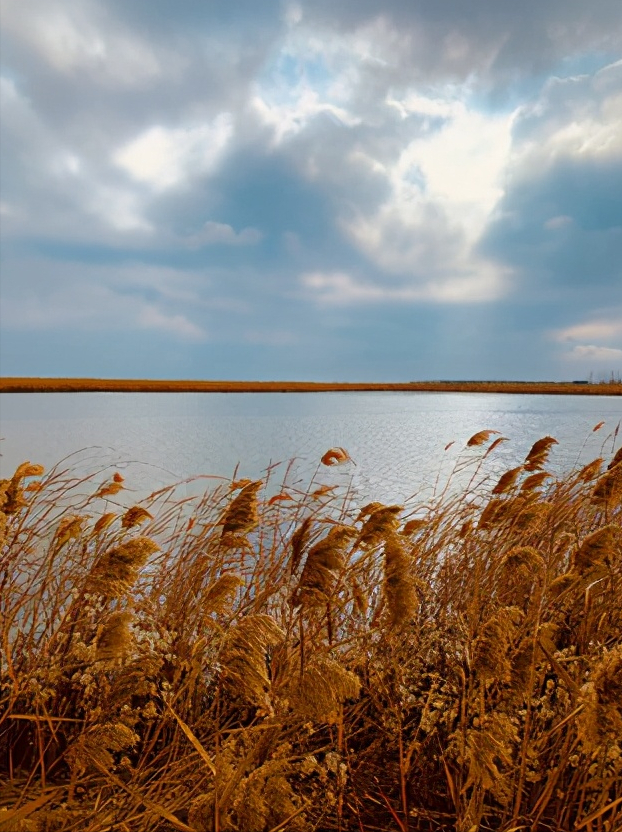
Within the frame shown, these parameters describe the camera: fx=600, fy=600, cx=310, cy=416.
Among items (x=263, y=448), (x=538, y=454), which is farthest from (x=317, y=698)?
(x=263, y=448)

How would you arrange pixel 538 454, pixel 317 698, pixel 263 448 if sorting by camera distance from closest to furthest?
pixel 317 698 → pixel 538 454 → pixel 263 448

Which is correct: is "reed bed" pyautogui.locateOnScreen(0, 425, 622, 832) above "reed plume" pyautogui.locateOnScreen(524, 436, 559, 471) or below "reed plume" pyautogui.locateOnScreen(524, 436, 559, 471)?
below

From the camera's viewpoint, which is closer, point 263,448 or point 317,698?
point 317,698

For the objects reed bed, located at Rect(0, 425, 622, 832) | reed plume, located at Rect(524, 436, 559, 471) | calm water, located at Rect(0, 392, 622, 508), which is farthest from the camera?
calm water, located at Rect(0, 392, 622, 508)

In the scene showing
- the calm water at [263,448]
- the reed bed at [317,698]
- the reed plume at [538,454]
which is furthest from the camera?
the calm water at [263,448]

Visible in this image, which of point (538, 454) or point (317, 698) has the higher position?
point (538, 454)

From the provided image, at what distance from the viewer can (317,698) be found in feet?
6.15

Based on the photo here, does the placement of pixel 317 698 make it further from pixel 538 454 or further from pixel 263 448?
pixel 263 448

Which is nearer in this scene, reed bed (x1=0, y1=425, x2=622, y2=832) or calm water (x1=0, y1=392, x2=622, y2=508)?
reed bed (x1=0, y1=425, x2=622, y2=832)

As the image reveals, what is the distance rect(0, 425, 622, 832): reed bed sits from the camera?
192 cm

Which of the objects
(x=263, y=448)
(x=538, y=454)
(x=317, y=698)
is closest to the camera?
(x=317, y=698)

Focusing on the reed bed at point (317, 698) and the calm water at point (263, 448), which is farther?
the calm water at point (263, 448)

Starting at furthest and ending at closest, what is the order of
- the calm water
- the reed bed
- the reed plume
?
the calm water < the reed plume < the reed bed

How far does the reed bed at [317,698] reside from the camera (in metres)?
1.92
